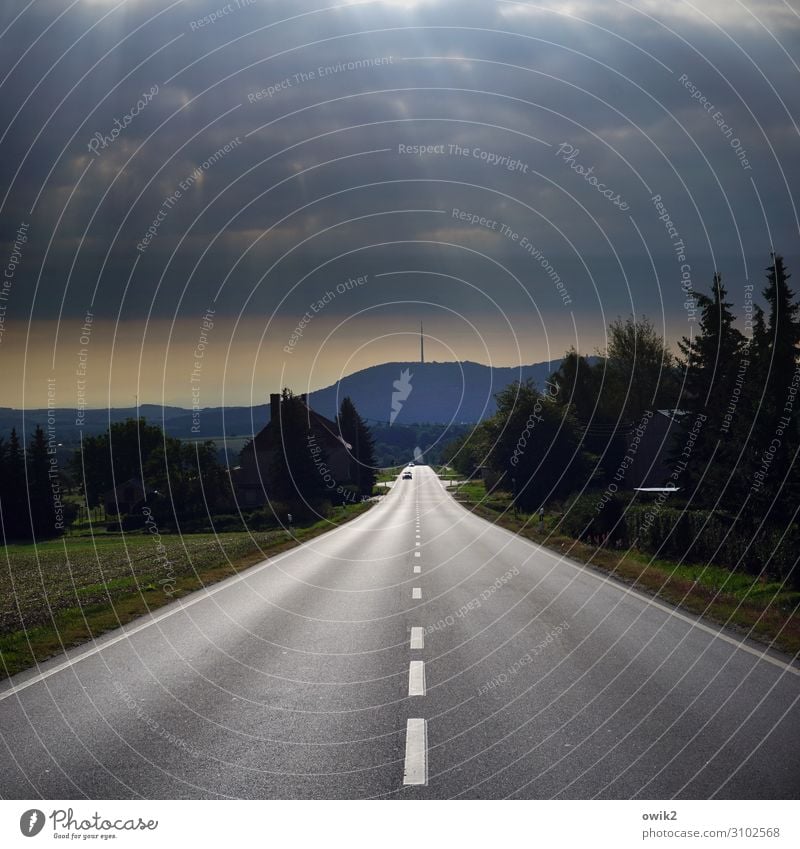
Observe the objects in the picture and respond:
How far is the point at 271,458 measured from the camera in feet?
257

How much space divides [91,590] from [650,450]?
49.6 m

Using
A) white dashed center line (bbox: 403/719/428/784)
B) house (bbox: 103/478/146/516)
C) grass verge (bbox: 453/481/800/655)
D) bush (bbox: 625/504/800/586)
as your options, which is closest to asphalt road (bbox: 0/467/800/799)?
white dashed center line (bbox: 403/719/428/784)

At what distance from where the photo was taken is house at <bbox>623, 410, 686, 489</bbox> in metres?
58.2

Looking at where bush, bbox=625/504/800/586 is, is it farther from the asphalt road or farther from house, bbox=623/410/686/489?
house, bbox=623/410/686/489

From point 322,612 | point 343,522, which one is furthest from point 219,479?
point 322,612

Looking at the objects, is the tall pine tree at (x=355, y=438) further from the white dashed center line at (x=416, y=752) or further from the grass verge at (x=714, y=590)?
the white dashed center line at (x=416, y=752)

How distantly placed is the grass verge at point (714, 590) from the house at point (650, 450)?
33473 millimetres

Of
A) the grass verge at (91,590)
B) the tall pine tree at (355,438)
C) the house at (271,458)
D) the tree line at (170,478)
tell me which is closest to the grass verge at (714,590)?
the grass verge at (91,590)

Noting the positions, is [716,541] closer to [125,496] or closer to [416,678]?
[416,678]

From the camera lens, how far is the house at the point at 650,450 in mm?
58156

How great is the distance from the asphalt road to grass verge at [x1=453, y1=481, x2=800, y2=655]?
67 centimetres

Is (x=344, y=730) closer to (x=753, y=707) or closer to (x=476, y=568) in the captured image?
(x=753, y=707)

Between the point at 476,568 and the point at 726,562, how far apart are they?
20.3 feet

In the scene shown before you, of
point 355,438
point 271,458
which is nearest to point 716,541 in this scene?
point 271,458
